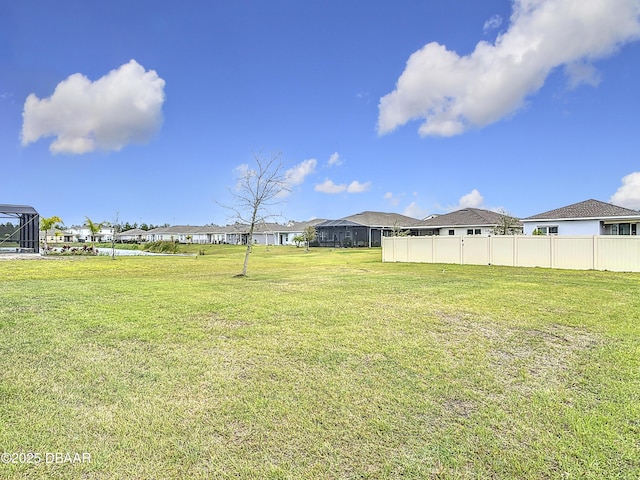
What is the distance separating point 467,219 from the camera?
37062mm

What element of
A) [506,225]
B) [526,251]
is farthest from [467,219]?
[526,251]

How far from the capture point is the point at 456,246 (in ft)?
65.0

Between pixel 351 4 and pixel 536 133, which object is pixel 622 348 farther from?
pixel 536 133

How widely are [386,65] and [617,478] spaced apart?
2049cm

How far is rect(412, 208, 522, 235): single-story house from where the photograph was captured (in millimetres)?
35281

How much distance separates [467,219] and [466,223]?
0.90 metres

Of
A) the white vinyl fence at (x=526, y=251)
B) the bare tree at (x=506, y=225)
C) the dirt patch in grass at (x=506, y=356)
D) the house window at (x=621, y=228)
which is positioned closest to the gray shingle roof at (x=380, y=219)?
the bare tree at (x=506, y=225)

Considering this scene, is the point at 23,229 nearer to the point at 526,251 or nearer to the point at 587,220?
the point at 526,251

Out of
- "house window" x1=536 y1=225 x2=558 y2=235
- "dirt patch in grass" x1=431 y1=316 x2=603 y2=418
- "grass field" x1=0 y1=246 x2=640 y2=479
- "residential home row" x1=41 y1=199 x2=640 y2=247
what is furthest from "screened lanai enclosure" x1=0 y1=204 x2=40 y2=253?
"house window" x1=536 y1=225 x2=558 y2=235

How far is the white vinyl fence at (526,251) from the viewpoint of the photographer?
1538cm

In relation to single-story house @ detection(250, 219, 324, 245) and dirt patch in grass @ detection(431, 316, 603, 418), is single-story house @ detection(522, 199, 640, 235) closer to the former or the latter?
dirt patch in grass @ detection(431, 316, 603, 418)

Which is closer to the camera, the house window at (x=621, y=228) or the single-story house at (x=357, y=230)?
the house window at (x=621, y=228)

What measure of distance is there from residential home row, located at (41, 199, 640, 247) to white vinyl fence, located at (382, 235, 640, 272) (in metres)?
9.00

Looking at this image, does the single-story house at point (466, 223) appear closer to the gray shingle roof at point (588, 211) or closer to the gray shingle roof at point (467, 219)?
the gray shingle roof at point (467, 219)
